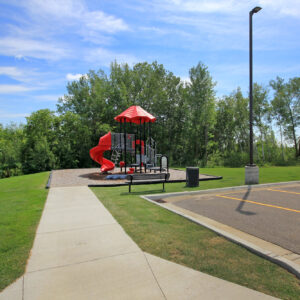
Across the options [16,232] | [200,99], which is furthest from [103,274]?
[200,99]

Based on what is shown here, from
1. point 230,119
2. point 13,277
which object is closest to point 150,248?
point 13,277

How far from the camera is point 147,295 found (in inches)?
104

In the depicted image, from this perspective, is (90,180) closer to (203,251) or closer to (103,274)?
(203,251)

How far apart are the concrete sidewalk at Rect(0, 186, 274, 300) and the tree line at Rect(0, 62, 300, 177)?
27.2m

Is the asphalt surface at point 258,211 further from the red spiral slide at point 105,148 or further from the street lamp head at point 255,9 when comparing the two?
the red spiral slide at point 105,148

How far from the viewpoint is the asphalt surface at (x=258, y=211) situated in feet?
14.9

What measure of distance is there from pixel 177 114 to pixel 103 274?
1472 inches

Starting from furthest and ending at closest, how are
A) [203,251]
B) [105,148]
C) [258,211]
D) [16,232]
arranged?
[105,148], [258,211], [16,232], [203,251]

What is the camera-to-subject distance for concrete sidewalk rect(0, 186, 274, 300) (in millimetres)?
2666

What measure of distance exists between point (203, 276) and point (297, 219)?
12.1ft

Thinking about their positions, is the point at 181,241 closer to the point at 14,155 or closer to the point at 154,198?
the point at 154,198

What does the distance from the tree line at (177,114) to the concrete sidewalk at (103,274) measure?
27161 mm

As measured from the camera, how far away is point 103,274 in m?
3.09

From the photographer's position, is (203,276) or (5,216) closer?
(203,276)
